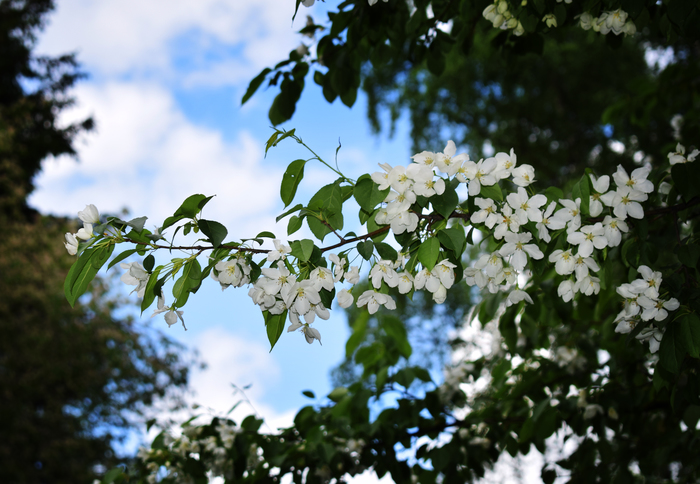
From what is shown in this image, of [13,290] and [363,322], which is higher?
[13,290]

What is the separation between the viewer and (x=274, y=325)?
1123mm

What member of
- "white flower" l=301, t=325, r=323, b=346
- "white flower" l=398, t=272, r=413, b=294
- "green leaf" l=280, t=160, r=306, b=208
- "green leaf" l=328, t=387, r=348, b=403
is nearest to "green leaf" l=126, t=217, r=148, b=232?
"green leaf" l=280, t=160, r=306, b=208

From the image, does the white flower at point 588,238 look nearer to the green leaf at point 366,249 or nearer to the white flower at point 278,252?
the green leaf at point 366,249

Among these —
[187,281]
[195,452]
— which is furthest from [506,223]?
[195,452]

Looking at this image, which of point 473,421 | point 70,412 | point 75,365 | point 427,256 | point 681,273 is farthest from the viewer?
point 70,412

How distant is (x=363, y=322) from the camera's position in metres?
2.26

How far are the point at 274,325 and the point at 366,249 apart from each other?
253 mm

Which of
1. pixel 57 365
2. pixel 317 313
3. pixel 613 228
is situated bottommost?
pixel 317 313

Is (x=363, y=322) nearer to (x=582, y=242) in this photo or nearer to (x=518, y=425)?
(x=518, y=425)

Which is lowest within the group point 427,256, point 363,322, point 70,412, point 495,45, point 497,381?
point 427,256

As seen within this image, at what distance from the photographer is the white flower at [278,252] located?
3.42ft

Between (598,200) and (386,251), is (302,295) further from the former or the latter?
(598,200)

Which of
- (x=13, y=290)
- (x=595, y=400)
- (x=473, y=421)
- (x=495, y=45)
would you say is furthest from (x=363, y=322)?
(x=13, y=290)

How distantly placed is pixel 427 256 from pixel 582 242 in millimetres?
330
